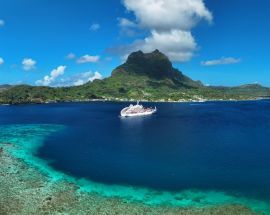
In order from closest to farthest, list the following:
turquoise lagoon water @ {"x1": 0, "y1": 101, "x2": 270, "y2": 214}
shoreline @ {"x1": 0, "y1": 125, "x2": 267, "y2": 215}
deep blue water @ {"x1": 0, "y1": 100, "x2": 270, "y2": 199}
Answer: shoreline @ {"x1": 0, "y1": 125, "x2": 267, "y2": 215}
turquoise lagoon water @ {"x1": 0, "y1": 101, "x2": 270, "y2": 214}
deep blue water @ {"x1": 0, "y1": 100, "x2": 270, "y2": 199}

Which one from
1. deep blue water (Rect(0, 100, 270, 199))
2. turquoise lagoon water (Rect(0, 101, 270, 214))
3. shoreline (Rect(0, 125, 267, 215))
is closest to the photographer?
shoreline (Rect(0, 125, 267, 215))

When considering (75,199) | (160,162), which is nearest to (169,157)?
(160,162)

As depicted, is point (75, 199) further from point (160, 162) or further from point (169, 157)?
point (169, 157)

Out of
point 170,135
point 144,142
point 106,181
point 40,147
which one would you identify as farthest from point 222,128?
point 106,181

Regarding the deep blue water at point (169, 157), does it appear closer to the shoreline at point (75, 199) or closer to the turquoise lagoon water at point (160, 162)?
the turquoise lagoon water at point (160, 162)

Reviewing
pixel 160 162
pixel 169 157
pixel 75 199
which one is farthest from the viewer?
pixel 169 157

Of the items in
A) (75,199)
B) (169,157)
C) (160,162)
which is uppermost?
(169,157)

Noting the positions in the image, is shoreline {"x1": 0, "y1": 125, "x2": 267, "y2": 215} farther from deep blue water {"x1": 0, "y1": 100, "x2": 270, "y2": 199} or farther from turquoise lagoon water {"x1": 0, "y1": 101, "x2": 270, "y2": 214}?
deep blue water {"x1": 0, "y1": 100, "x2": 270, "y2": 199}

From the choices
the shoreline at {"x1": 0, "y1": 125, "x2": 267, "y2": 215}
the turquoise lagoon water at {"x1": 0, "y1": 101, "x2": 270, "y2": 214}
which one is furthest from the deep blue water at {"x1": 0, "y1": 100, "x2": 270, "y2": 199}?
the shoreline at {"x1": 0, "y1": 125, "x2": 267, "y2": 215}

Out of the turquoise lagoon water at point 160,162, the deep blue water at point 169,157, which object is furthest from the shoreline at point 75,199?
the deep blue water at point 169,157

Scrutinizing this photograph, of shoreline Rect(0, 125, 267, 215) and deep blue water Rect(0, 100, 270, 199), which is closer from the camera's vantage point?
shoreline Rect(0, 125, 267, 215)

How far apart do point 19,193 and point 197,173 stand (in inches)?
1408

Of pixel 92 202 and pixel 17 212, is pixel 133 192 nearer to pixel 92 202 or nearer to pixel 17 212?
pixel 92 202

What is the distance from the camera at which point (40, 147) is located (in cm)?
10319
